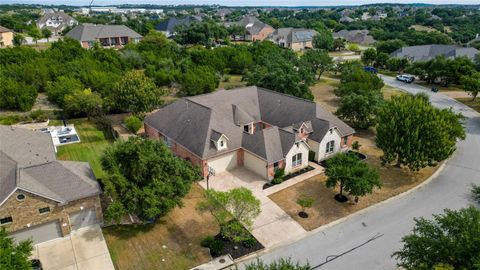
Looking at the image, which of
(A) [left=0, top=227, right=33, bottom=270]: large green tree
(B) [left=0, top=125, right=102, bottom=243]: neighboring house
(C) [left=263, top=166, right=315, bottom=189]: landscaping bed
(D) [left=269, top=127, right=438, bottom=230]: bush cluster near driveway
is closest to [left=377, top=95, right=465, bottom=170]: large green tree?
(D) [left=269, top=127, right=438, bottom=230]: bush cluster near driveway

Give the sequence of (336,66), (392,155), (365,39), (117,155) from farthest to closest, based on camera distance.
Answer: (365,39), (336,66), (392,155), (117,155)

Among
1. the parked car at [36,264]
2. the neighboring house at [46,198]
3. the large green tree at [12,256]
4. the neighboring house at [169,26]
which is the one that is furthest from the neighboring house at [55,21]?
the large green tree at [12,256]

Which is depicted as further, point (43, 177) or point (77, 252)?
point (43, 177)

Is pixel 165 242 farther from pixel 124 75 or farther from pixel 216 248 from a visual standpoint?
pixel 124 75

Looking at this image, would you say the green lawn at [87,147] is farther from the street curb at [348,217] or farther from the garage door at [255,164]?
the street curb at [348,217]

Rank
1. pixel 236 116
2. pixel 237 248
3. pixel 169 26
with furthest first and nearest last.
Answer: pixel 169 26 < pixel 236 116 < pixel 237 248

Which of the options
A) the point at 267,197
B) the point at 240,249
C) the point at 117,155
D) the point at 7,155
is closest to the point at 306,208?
the point at 267,197

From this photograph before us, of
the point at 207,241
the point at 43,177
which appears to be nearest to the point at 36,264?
the point at 43,177

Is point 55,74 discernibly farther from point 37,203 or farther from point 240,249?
point 240,249
